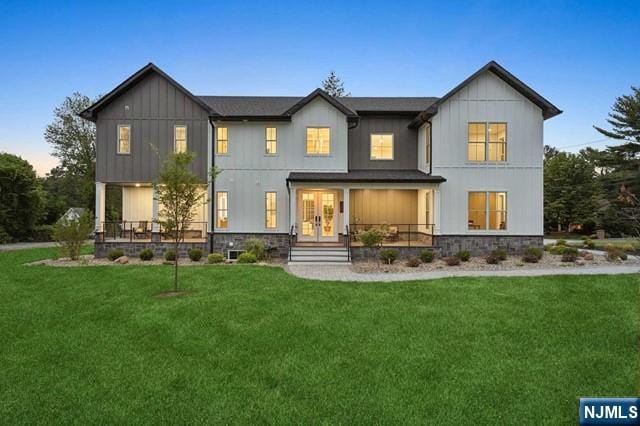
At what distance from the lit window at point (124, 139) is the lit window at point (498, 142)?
17.1m

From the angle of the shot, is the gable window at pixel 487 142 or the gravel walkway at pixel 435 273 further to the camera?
the gable window at pixel 487 142

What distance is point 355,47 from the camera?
2597cm

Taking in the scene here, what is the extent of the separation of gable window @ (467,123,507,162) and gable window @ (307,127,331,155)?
6.51 metres

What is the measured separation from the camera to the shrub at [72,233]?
627 inches

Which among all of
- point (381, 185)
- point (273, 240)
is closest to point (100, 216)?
point (273, 240)

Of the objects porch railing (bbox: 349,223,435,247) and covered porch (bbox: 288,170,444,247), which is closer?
covered porch (bbox: 288,170,444,247)

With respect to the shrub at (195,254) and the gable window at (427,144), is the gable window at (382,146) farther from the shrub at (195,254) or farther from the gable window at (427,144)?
the shrub at (195,254)

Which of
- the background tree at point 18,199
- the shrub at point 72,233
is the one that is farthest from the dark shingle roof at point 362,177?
the background tree at point 18,199

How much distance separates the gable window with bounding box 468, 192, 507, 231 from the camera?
1714 centimetres

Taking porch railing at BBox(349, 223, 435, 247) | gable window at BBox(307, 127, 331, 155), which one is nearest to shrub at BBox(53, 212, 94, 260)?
gable window at BBox(307, 127, 331, 155)

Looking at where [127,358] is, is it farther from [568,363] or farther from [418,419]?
[568,363]

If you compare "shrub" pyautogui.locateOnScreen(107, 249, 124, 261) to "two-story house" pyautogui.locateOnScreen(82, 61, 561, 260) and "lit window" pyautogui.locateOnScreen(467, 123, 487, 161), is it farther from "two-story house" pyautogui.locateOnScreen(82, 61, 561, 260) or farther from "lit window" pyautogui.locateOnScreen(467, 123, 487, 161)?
"lit window" pyautogui.locateOnScreen(467, 123, 487, 161)

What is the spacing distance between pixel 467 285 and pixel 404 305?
2.93 metres

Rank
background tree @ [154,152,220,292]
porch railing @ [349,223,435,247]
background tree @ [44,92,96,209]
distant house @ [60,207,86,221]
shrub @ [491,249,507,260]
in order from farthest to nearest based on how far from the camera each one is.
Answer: background tree @ [44,92,96,209], distant house @ [60,207,86,221], porch railing @ [349,223,435,247], shrub @ [491,249,507,260], background tree @ [154,152,220,292]
